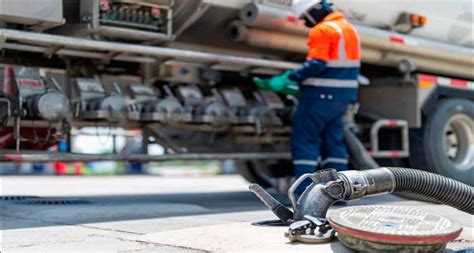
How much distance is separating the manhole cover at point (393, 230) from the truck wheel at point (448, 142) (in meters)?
3.73

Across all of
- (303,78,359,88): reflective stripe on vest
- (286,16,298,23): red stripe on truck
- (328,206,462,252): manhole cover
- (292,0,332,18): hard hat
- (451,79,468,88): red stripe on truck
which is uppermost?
(292,0,332,18): hard hat

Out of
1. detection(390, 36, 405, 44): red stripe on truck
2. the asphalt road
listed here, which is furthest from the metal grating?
detection(390, 36, 405, 44): red stripe on truck

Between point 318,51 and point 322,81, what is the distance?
0.85 feet

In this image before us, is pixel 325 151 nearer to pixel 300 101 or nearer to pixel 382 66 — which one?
pixel 300 101

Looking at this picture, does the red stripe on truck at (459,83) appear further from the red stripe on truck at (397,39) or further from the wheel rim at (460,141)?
the red stripe on truck at (397,39)

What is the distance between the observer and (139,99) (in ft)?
18.5

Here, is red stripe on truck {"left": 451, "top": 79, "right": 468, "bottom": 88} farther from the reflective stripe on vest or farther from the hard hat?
the hard hat

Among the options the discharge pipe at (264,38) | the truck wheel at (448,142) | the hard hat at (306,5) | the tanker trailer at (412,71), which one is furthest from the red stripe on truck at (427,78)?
the hard hat at (306,5)

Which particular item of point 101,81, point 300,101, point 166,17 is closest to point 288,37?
point 300,101

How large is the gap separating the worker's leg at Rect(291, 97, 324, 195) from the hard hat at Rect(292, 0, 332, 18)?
0.70 metres

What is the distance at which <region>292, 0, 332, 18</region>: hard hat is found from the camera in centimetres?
545

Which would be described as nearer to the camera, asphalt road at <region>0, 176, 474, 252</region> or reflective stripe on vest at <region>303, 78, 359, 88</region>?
asphalt road at <region>0, 176, 474, 252</region>

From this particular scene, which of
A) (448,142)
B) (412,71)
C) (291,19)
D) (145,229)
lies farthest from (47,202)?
(448,142)

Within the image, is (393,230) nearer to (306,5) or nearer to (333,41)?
(333,41)
